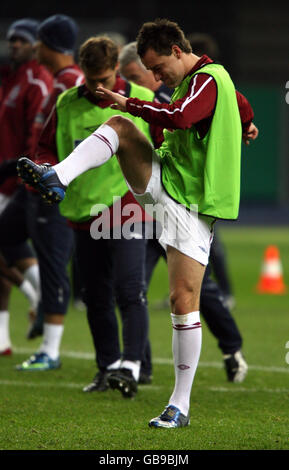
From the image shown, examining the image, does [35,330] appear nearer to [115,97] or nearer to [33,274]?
[33,274]

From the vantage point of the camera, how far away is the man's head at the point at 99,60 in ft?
18.3

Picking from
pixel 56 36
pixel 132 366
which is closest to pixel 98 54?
pixel 56 36

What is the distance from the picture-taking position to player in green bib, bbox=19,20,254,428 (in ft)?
15.0

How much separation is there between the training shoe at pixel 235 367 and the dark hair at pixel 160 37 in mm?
2407

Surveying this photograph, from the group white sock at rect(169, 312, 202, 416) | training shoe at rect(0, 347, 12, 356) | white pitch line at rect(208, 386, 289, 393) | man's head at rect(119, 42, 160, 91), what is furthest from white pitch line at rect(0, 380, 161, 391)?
man's head at rect(119, 42, 160, 91)

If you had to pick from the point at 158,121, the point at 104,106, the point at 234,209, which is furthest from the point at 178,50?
the point at 104,106

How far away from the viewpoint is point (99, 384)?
5.93 metres

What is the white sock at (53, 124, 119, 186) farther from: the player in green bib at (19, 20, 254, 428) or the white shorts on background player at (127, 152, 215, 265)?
the white shorts on background player at (127, 152, 215, 265)

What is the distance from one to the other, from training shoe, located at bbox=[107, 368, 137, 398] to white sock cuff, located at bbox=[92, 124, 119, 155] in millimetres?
1430

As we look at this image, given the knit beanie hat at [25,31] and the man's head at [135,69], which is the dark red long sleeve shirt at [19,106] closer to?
the knit beanie hat at [25,31]

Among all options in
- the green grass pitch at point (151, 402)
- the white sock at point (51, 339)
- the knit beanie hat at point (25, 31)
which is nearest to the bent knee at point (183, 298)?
the green grass pitch at point (151, 402)
